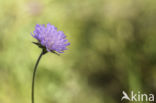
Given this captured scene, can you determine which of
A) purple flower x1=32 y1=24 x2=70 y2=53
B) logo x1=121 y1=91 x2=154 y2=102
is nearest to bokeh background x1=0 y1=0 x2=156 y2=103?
logo x1=121 y1=91 x2=154 y2=102

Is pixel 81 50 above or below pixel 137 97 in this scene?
above

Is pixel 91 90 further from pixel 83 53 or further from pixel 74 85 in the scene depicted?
pixel 83 53

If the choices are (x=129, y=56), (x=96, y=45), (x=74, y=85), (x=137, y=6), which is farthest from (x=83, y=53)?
(x=137, y=6)

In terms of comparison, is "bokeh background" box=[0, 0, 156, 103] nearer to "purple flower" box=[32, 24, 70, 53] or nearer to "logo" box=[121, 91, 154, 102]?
"logo" box=[121, 91, 154, 102]

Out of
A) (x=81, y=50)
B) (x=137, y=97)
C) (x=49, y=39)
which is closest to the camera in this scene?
(x=49, y=39)

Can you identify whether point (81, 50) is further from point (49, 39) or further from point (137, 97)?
point (49, 39)

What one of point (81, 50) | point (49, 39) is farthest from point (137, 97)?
point (49, 39)

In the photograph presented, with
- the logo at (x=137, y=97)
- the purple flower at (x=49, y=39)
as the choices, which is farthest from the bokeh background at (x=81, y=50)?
the purple flower at (x=49, y=39)

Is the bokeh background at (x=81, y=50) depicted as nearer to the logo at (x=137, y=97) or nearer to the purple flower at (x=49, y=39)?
the logo at (x=137, y=97)
